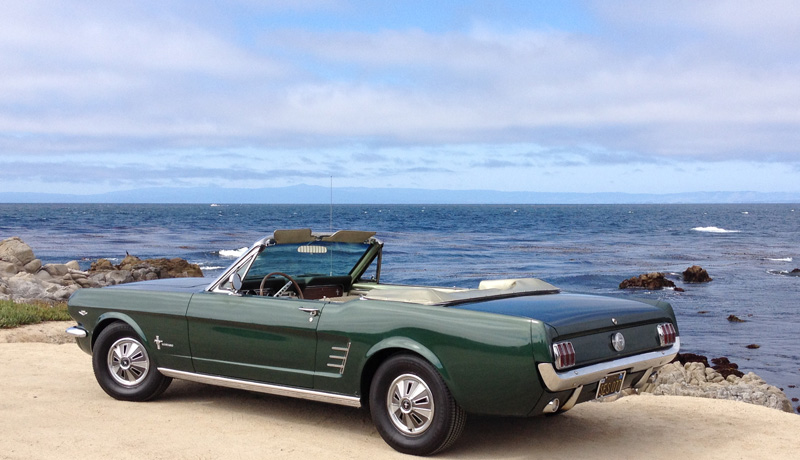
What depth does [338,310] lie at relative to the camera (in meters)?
6.07

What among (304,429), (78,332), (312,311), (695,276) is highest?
(312,311)

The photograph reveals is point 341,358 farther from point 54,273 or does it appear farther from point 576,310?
point 54,273

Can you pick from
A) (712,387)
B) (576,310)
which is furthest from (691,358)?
(576,310)

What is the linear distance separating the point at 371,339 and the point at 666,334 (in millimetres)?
2153

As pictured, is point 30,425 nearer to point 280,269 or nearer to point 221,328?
point 221,328

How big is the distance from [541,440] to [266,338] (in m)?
2.15

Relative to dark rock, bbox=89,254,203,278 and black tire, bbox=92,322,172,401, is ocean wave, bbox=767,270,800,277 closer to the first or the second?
dark rock, bbox=89,254,203,278

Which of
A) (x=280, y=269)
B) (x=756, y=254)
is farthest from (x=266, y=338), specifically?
(x=756, y=254)

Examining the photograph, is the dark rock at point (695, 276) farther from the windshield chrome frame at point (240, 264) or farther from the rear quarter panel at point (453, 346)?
the rear quarter panel at point (453, 346)

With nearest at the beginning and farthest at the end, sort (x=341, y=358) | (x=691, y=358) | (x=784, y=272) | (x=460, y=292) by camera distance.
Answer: (x=341, y=358) < (x=460, y=292) < (x=691, y=358) < (x=784, y=272)

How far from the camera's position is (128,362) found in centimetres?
723

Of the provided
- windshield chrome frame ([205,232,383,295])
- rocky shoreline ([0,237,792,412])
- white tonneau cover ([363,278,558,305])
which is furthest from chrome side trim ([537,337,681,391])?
windshield chrome frame ([205,232,383,295])

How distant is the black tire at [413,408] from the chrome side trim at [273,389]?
0.26 meters

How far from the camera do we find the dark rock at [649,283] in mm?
27750
